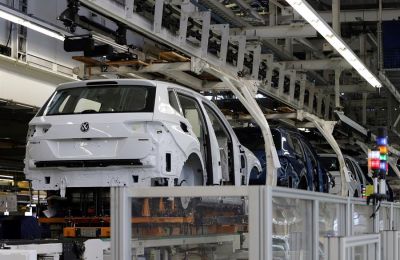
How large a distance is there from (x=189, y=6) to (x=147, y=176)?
3110 mm

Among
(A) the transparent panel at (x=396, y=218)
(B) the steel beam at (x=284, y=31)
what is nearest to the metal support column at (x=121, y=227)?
(A) the transparent panel at (x=396, y=218)

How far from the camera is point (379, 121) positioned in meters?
21.6

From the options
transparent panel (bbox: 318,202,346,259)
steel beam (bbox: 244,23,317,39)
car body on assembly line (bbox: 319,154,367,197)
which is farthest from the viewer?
car body on assembly line (bbox: 319,154,367,197)

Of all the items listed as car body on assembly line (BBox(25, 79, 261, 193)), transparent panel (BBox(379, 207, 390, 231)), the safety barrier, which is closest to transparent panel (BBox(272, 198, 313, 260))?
the safety barrier

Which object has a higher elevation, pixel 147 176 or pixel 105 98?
pixel 105 98

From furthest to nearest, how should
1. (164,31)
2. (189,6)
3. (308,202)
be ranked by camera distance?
(189,6), (164,31), (308,202)

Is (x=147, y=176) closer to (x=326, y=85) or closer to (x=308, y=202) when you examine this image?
(x=308, y=202)

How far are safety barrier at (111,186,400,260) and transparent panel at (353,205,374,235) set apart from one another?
91 cm

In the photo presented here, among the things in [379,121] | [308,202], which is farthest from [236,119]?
[379,121]

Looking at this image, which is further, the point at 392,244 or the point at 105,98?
the point at 105,98

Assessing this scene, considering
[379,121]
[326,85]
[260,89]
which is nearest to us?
[260,89]

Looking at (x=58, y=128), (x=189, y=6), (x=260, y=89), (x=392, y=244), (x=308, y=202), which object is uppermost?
(x=189, y=6)

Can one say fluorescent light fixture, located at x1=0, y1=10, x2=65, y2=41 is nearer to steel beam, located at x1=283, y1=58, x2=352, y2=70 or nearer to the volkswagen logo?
the volkswagen logo

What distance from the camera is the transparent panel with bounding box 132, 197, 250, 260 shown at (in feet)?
9.29
